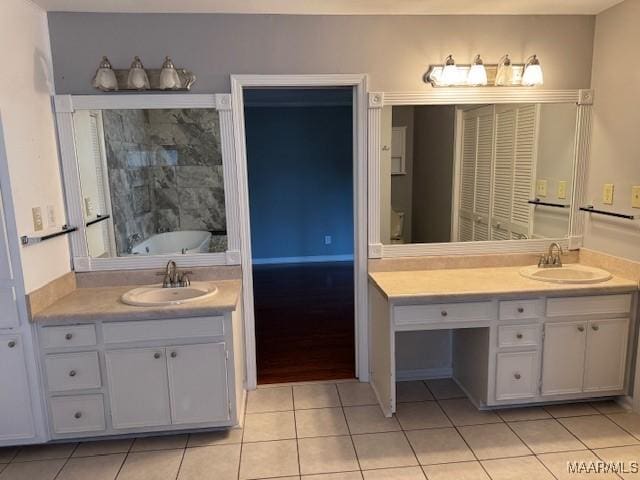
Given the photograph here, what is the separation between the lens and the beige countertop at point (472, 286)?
2.37 metres

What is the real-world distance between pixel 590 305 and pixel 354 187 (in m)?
1.48

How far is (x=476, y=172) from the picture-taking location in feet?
9.49

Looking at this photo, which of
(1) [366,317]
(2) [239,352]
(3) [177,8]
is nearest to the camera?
(3) [177,8]

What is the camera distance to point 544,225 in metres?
2.94

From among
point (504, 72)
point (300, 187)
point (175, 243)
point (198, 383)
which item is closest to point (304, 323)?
point (175, 243)

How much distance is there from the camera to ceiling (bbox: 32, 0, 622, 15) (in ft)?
7.79

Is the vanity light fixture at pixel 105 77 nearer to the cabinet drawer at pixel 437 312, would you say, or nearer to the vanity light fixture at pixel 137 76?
the vanity light fixture at pixel 137 76

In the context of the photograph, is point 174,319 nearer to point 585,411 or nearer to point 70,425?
point 70,425

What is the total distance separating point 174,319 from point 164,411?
0.50 m

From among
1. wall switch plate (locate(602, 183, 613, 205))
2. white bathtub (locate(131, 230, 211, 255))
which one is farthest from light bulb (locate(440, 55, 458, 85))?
white bathtub (locate(131, 230, 211, 255))

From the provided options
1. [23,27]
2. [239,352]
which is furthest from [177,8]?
[239,352]

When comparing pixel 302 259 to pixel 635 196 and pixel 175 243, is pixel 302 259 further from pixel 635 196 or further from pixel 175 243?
pixel 635 196

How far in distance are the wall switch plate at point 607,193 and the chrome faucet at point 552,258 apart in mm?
376

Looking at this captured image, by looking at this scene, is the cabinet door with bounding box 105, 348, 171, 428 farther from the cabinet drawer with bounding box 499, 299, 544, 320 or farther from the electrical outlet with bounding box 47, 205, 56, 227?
the cabinet drawer with bounding box 499, 299, 544, 320
